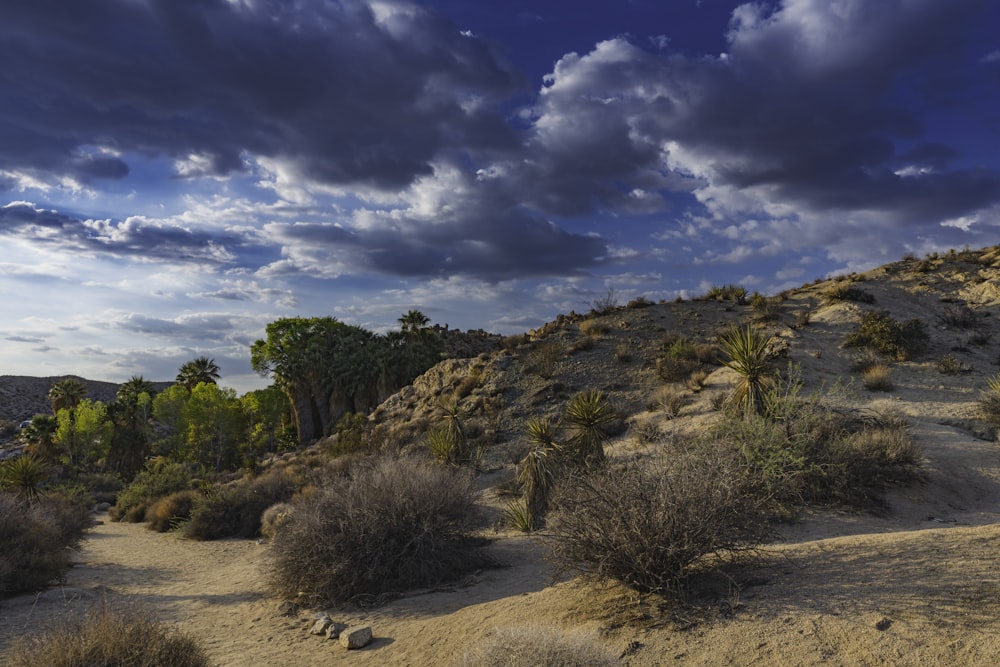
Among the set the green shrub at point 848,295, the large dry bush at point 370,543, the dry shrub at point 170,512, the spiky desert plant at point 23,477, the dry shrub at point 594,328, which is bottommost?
the dry shrub at point 170,512

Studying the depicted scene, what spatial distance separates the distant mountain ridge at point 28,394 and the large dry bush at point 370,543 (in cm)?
9342

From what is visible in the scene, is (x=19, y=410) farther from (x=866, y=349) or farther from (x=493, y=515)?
(x=866, y=349)

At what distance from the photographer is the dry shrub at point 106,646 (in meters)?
5.40

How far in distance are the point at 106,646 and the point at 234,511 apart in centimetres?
1665

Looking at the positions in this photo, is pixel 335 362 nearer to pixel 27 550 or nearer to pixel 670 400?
pixel 670 400

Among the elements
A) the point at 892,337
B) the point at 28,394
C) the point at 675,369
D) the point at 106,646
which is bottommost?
the point at 106,646

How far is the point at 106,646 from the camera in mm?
5539

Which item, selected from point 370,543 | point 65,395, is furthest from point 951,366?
point 65,395

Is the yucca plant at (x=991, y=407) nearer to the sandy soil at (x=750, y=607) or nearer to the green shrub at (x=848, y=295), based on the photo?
the sandy soil at (x=750, y=607)

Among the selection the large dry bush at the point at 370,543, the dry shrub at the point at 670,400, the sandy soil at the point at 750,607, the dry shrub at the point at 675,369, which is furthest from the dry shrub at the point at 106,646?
the dry shrub at the point at 675,369

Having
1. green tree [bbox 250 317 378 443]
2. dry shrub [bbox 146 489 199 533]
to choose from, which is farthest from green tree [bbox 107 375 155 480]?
dry shrub [bbox 146 489 199 533]

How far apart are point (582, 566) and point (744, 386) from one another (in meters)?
10.9

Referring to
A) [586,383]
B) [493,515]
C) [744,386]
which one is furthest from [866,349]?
[493,515]

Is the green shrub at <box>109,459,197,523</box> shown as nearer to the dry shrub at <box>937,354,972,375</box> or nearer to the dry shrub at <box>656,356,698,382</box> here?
the dry shrub at <box>656,356,698,382</box>
